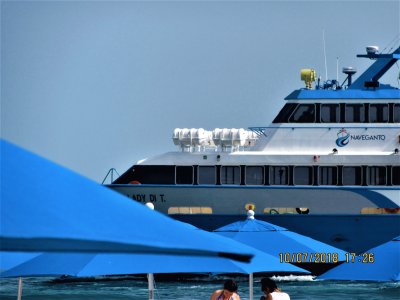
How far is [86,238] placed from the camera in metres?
10.7

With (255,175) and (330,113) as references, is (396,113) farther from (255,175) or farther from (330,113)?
(255,175)

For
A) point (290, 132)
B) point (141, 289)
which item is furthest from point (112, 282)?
point (290, 132)

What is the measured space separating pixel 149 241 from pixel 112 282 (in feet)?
107

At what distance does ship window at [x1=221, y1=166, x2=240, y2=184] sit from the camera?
40.3 metres

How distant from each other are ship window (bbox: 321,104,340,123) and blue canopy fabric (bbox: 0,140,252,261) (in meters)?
28.7

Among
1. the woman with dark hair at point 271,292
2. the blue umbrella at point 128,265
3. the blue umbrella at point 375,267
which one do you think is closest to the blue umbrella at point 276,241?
the blue umbrella at point 375,267

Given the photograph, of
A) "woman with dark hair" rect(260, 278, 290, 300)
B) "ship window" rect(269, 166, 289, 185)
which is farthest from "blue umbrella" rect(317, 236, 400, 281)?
"ship window" rect(269, 166, 289, 185)

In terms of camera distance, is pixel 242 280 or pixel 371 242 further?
pixel 242 280

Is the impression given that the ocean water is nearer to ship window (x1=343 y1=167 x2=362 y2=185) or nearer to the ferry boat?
the ferry boat

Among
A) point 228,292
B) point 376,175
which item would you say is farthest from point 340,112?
point 228,292

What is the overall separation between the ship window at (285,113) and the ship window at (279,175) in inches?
55.8

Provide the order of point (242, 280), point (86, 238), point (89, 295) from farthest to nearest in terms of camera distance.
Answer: point (242, 280)
point (89, 295)
point (86, 238)

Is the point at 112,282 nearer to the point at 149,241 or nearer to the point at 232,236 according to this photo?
the point at 232,236

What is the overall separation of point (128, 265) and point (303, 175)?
23.3m
